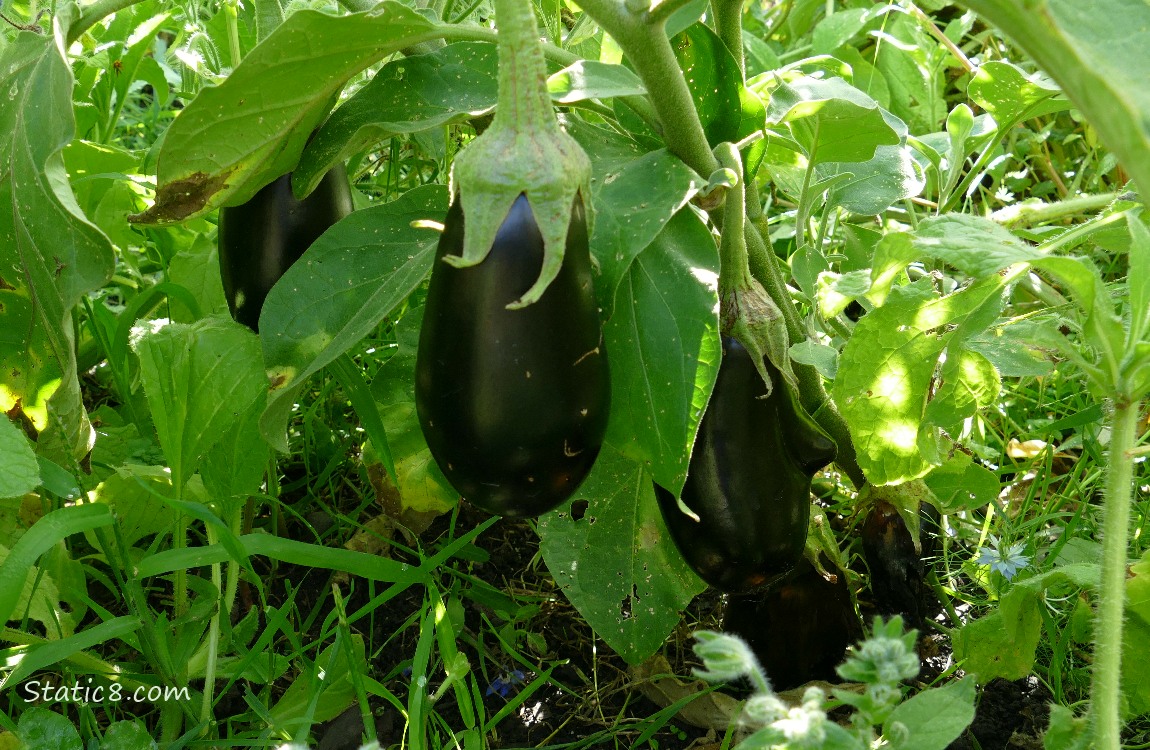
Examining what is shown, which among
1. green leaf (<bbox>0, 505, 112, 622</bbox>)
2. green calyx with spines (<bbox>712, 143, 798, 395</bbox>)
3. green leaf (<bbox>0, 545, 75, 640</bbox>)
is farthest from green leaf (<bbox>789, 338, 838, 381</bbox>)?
green leaf (<bbox>0, 545, 75, 640</bbox>)

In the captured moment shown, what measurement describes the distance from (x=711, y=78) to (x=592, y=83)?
0.21 m

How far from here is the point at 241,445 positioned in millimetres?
1278

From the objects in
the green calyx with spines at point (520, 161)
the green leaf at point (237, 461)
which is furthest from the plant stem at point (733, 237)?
the green leaf at point (237, 461)

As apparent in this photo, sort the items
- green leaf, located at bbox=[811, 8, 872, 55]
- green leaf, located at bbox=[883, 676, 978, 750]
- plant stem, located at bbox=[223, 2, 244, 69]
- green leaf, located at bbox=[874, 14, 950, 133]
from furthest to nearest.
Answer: green leaf, located at bbox=[811, 8, 872, 55], green leaf, located at bbox=[874, 14, 950, 133], plant stem, located at bbox=[223, 2, 244, 69], green leaf, located at bbox=[883, 676, 978, 750]

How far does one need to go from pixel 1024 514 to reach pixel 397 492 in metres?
0.82

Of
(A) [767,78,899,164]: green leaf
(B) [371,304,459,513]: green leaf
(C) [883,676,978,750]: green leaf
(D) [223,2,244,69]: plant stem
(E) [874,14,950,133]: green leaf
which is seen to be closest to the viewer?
(C) [883,676,978,750]: green leaf

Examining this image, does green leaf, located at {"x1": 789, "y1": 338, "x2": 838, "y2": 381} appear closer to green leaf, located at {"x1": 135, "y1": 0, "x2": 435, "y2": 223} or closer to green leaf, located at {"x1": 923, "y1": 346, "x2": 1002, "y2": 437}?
green leaf, located at {"x1": 923, "y1": 346, "x2": 1002, "y2": 437}

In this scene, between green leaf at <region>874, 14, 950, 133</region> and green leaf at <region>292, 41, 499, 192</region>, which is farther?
green leaf at <region>874, 14, 950, 133</region>

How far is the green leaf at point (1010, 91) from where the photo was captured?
1.35 meters

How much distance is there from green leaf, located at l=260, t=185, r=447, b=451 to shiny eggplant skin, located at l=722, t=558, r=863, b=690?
557 millimetres

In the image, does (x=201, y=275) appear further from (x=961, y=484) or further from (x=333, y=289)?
(x=961, y=484)

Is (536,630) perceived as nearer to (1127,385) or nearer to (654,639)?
(654,639)

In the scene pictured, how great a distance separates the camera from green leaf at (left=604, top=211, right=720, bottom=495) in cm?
96

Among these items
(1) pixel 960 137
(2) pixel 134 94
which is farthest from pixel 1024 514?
(2) pixel 134 94
